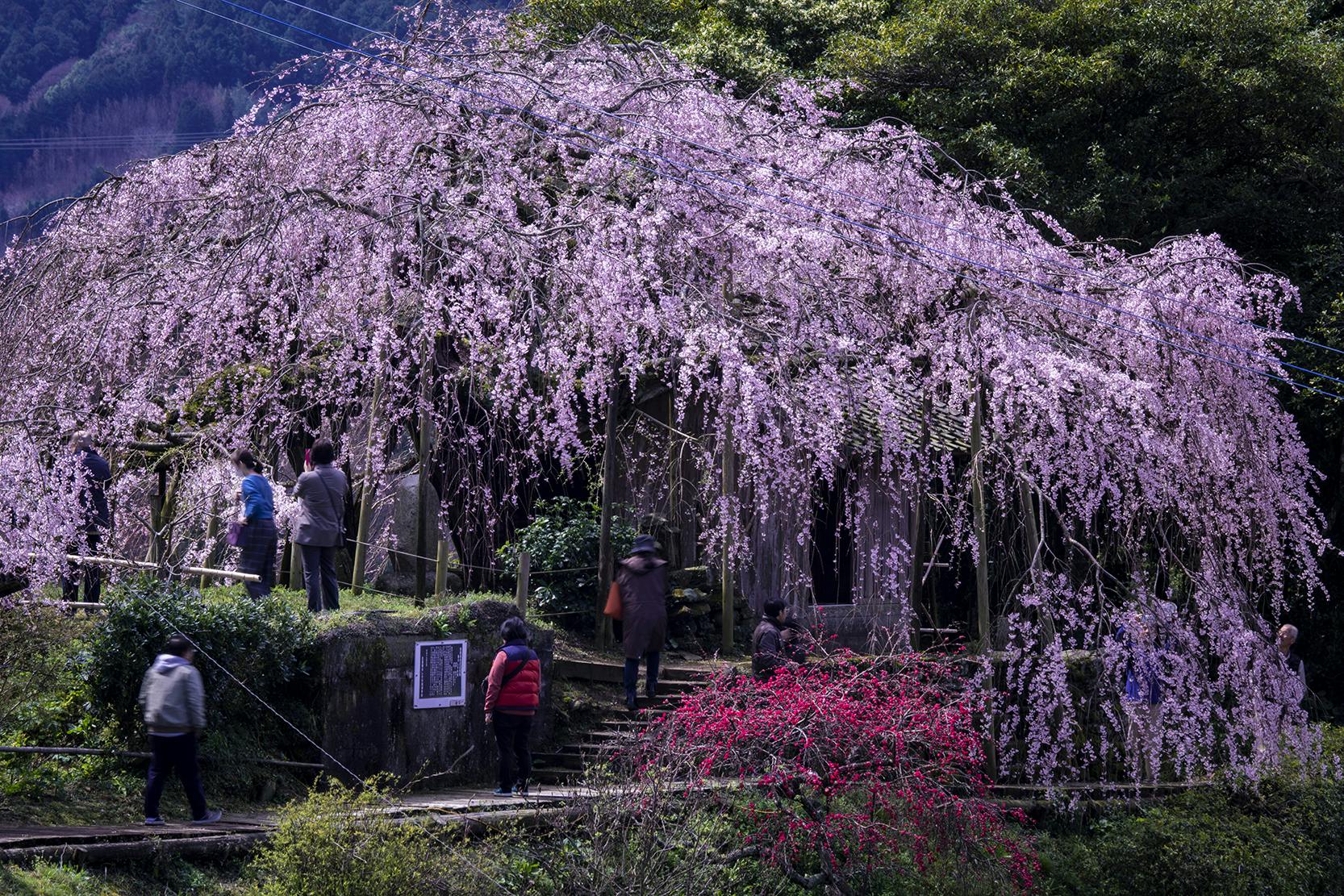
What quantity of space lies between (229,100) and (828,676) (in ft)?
152

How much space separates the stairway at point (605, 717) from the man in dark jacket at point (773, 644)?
0.71 metres

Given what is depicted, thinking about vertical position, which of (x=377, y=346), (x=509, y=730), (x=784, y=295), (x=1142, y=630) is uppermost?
(x=784, y=295)

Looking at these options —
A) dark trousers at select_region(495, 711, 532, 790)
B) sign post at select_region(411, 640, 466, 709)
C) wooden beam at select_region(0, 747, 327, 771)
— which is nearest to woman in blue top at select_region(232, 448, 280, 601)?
sign post at select_region(411, 640, 466, 709)

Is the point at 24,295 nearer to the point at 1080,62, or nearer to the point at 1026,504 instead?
the point at 1026,504

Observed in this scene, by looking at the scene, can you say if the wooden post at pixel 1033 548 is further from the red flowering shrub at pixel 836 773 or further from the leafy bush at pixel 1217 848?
the leafy bush at pixel 1217 848

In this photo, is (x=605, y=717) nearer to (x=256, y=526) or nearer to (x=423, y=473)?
→ (x=423, y=473)

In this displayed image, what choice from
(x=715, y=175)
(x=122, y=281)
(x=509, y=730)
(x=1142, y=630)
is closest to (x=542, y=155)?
(x=715, y=175)

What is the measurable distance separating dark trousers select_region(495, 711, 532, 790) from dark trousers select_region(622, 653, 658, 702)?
171cm

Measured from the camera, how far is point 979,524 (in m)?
11.5

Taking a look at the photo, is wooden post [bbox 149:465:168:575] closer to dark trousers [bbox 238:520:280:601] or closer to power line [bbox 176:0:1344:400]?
dark trousers [bbox 238:520:280:601]

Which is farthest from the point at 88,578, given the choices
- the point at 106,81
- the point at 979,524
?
the point at 106,81

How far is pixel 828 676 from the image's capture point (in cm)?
978

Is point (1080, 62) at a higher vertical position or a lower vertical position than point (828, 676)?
higher

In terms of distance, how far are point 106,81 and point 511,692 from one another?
46.6 meters
